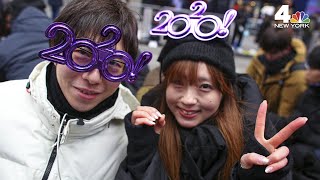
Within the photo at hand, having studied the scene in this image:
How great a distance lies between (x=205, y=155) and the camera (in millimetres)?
1654

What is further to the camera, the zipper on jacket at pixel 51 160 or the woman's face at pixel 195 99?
the woman's face at pixel 195 99

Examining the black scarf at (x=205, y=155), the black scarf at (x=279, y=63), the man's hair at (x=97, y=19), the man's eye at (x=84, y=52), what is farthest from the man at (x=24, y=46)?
the black scarf at (x=279, y=63)

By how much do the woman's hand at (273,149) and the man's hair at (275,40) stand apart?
1836 mm

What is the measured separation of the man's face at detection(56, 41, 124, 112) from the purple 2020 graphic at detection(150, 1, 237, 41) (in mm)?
374

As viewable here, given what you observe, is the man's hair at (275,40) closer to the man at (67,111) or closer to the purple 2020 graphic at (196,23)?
the purple 2020 graphic at (196,23)

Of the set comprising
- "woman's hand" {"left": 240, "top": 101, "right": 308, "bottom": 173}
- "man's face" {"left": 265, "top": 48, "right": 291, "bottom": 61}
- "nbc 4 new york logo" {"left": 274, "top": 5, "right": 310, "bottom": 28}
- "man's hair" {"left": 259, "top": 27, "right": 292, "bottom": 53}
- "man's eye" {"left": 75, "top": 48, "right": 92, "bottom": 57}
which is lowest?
"woman's hand" {"left": 240, "top": 101, "right": 308, "bottom": 173}

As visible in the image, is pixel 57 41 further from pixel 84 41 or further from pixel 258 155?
pixel 258 155

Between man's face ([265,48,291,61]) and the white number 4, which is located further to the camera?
man's face ([265,48,291,61])

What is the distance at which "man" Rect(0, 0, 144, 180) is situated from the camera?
59.0 inches

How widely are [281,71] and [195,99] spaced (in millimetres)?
1778

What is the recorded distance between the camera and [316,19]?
13070 mm

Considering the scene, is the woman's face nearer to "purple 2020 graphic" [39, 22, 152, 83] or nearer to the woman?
the woman

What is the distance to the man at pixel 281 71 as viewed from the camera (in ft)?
10.2

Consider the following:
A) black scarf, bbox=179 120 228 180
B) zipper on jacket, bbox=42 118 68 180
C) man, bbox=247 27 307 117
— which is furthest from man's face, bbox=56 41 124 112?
man, bbox=247 27 307 117
